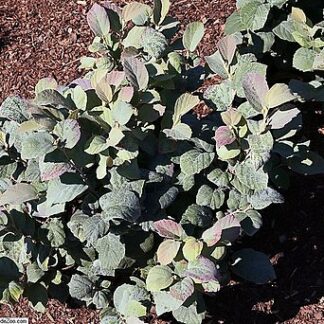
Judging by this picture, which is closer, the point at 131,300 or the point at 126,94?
the point at 126,94

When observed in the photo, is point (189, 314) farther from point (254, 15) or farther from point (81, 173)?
point (254, 15)

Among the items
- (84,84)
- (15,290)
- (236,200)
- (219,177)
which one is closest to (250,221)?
(236,200)

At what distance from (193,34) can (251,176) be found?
61 cm

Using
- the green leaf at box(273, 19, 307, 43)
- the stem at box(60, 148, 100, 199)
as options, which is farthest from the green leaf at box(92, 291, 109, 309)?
the green leaf at box(273, 19, 307, 43)

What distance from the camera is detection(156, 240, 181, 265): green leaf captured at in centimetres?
231

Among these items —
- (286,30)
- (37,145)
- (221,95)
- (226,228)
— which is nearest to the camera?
(37,145)

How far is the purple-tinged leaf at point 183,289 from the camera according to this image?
7.58 feet

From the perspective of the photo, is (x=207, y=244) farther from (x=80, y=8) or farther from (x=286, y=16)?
(x=80, y=8)

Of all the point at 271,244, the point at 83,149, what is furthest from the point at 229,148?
the point at 271,244

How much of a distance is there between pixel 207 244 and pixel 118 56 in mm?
775

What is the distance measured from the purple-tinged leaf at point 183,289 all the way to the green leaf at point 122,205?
25 centimetres

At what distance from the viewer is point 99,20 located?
2.49 metres

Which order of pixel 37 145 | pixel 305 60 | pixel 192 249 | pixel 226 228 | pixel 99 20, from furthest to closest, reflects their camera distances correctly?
pixel 305 60 → pixel 99 20 → pixel 226 228 → pixel 192 249 → pixel 37 145

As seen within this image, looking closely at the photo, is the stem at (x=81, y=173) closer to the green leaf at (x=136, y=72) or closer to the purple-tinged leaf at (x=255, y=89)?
the green leaf at (x=136, y=72)
